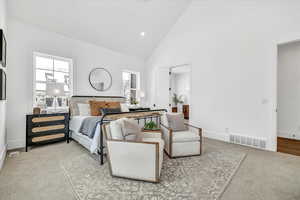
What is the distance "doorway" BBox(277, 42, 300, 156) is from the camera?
13.9ft

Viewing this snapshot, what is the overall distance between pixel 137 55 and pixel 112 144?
4.70 meters

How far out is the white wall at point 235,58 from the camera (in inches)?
128

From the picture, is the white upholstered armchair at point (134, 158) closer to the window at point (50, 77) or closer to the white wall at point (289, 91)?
the window at point (50, 77)

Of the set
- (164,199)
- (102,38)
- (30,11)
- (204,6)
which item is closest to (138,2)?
(102,38)

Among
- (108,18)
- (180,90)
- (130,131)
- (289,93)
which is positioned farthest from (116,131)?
(180,90)

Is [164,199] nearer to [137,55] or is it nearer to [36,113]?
[36,113]

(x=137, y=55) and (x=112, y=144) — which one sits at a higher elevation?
(x=137, y=55)

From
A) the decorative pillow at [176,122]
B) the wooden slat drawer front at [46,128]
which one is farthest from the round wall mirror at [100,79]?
the decorative pillow at [176,122]

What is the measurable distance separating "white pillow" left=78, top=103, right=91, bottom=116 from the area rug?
145cm

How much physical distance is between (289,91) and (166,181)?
16.0ft

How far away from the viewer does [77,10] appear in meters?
3.53

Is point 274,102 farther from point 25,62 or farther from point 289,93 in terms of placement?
point 25,62

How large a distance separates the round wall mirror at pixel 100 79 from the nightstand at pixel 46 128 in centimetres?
144

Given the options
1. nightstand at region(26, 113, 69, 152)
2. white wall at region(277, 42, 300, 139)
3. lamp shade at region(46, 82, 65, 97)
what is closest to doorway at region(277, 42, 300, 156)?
white wall at region(277, 42, 300, 139)
